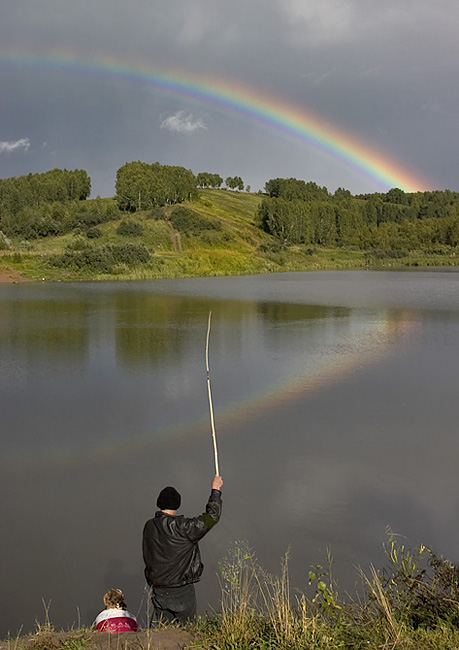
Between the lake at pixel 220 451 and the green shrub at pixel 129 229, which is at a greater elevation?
the green shrub at pixel 129 229

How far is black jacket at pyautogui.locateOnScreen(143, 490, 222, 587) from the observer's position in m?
4.62

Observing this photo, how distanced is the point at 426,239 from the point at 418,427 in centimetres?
12517

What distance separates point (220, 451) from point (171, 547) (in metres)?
4.71

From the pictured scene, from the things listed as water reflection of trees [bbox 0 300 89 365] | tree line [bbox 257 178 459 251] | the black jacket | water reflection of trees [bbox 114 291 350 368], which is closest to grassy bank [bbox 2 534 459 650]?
the black jacket

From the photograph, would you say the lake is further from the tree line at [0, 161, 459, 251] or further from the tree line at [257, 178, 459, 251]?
the tree line at [257, 178, 459, 251]

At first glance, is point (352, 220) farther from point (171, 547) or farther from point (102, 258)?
point (171, 547)

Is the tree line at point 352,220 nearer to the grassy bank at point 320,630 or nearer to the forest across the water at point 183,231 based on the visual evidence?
the forest across the water at point 183,231

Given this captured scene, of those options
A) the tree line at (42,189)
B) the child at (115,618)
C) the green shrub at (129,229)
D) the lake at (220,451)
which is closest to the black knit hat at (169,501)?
the child at (115,618)

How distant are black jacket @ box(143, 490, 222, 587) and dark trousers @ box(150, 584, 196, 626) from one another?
7 centimetres

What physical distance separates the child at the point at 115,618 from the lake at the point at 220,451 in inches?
28.5

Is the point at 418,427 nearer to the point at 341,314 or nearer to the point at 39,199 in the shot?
the point at 341,314

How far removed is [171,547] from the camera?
15.2 feet

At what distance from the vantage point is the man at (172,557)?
182 inches

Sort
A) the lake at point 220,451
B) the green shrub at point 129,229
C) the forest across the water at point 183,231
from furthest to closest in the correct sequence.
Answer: the green shrub at point 129,229 → the forest across the water at point 183,231 → the lake at point 220,451
